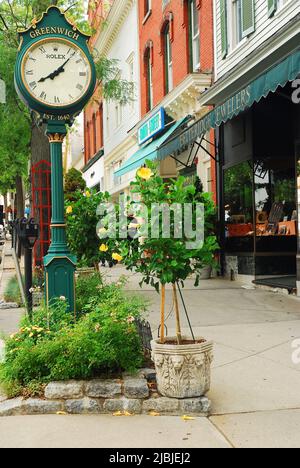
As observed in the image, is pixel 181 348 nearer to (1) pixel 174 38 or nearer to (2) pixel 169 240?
(2) pixel 169 240

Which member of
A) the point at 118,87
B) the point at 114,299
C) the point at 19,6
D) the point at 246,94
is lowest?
the point at 114,299

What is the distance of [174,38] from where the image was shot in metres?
17.2

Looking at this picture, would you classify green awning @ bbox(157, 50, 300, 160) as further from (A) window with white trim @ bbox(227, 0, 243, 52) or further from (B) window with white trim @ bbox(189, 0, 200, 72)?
(B) window with white trim @ bbox(189, 0, 200, 72)

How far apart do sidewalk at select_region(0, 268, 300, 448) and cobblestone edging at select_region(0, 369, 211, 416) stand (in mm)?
98

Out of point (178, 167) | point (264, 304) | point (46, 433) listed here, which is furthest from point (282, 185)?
point (46, 433)

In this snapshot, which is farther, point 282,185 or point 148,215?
point 282,185

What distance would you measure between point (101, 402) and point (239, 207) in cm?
930

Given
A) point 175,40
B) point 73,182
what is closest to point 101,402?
point 175,40

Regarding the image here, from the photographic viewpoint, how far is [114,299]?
223 inches

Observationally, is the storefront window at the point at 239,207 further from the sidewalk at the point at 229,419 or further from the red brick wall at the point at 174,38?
the sidewalk at the point at 229,419

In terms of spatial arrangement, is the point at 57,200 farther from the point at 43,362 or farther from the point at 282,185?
the point at 282,185

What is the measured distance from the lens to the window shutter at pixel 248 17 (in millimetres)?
11898

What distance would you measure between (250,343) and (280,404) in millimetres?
2119

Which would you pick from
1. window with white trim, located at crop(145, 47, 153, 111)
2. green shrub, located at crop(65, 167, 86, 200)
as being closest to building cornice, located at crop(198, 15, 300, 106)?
window with white trim, located at crop(145, 47, 153, 111)
